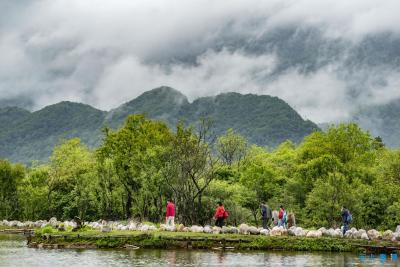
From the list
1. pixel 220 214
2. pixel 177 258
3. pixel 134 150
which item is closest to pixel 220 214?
pixel 220 214

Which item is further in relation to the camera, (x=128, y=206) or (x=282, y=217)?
(x=128, y=206)

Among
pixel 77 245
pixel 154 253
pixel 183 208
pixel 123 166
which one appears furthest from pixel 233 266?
pixel 123 166

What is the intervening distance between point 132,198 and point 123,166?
5.42 meters

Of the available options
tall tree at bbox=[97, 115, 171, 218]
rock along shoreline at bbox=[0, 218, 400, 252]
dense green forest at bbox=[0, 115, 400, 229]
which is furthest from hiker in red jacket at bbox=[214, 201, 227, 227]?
tall tree at bbox=[97, 115, 171, 218]

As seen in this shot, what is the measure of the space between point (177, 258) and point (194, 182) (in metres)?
26.1

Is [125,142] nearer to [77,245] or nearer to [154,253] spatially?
[77,245]

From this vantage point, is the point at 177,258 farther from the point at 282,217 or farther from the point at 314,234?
the point at 282,217

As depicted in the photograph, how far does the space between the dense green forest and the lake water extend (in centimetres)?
2119

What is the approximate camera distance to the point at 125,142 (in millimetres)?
86562

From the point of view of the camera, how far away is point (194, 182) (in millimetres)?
70312

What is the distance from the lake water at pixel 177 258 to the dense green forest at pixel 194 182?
834 inches

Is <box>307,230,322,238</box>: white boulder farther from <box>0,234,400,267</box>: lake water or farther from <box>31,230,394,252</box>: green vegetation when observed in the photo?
<box>0,234,400,267</box>: lake water

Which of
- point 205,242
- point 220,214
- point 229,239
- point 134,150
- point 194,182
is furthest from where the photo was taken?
point 134,150

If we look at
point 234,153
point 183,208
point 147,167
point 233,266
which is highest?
point 234,153
